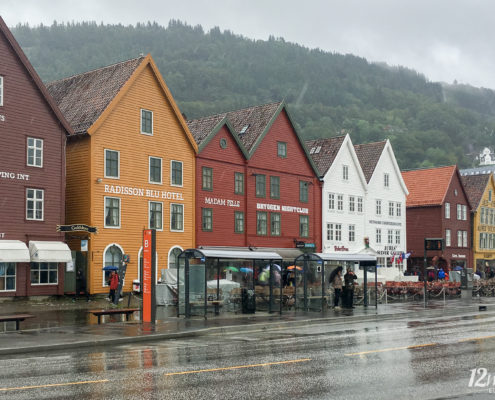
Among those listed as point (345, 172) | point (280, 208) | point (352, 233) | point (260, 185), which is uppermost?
point (345, 172)

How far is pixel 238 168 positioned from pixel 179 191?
555cm

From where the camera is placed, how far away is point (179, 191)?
142ft

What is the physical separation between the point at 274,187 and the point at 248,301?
2319 centimetres

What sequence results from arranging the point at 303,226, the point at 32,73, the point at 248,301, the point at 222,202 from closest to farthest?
1. the point at 248,301
2. the point at 32,73
3. the point at 222,202
4. the point at 303,226

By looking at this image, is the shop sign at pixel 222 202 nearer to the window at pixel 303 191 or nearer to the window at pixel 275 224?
the window at pixel 275 224

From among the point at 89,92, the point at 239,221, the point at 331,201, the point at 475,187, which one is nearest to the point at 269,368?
the point at 89,92

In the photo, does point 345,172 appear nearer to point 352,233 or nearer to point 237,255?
point 352,233

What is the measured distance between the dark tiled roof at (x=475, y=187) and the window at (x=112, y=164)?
42.9 metres

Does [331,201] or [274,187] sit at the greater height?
[274,187]

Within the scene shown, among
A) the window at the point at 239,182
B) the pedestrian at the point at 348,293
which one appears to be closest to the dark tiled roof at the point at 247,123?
the window at the point at 239,182

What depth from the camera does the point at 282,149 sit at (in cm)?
5072

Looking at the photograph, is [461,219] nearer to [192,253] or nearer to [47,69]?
[192,253]

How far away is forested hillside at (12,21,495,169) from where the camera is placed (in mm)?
126062

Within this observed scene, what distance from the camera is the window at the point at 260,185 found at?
4869 cm
